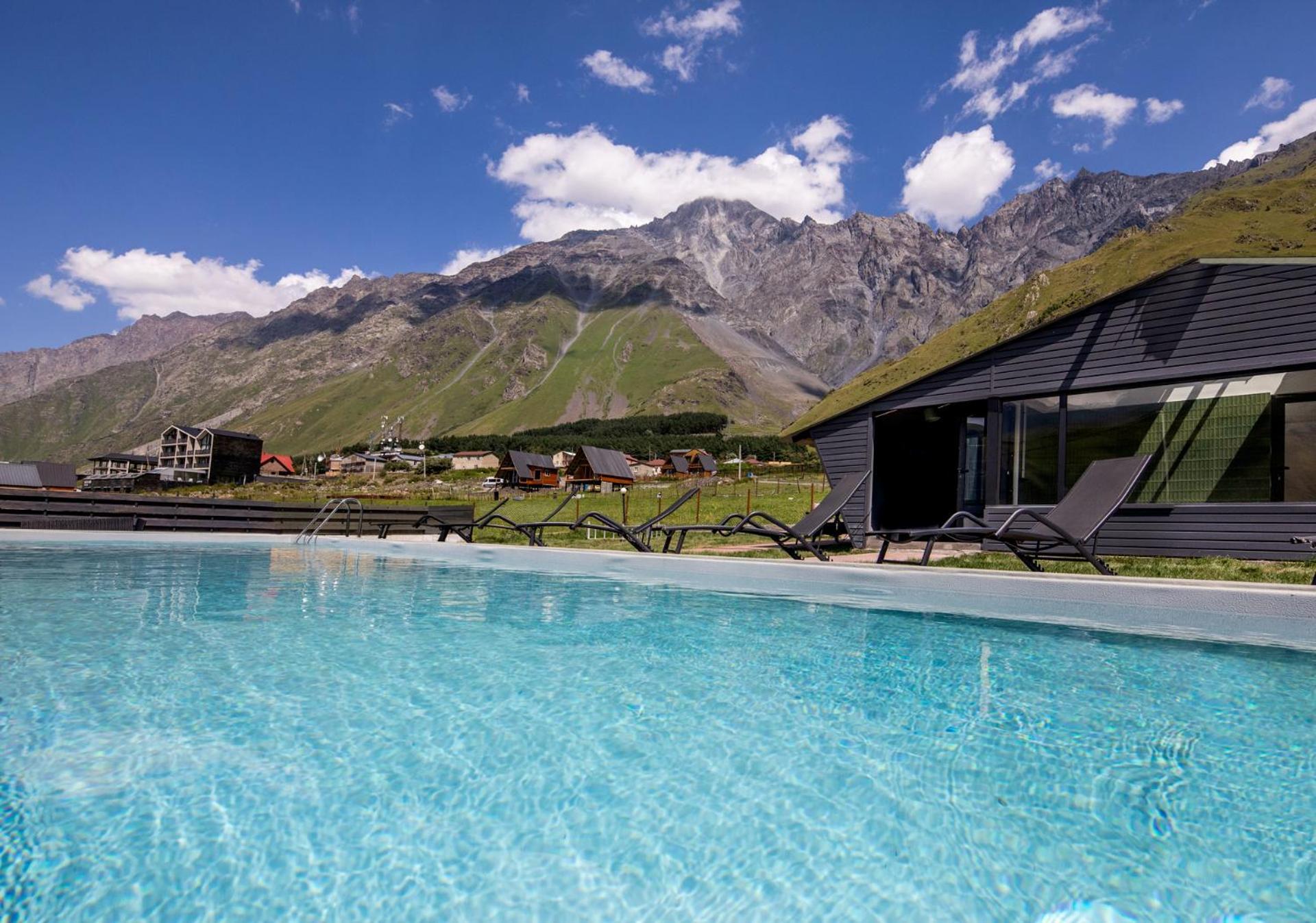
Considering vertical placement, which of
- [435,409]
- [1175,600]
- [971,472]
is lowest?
[1175,600]

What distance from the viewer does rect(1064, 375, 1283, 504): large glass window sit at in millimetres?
9531

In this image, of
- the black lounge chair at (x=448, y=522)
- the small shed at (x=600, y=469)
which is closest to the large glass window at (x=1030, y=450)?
the black lounge chair at (x=448, y=522)

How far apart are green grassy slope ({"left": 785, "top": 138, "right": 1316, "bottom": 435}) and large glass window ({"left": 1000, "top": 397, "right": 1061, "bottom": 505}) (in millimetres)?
79129

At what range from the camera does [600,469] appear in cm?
6088

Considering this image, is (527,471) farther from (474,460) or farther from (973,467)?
(973,467)

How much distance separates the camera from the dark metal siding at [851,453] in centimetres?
1404

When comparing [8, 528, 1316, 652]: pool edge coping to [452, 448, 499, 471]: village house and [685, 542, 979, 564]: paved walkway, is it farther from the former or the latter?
[452, 448, 499, 471]: village house

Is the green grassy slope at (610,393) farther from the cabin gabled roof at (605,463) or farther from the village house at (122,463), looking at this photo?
the cabin gabled roof at (605,463)

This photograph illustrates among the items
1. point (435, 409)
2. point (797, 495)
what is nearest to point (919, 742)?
point (797, 495)

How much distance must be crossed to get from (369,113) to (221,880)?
102m

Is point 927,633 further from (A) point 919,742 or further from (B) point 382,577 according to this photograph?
(B) point 382,577

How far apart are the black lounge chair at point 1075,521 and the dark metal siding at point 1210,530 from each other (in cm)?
114

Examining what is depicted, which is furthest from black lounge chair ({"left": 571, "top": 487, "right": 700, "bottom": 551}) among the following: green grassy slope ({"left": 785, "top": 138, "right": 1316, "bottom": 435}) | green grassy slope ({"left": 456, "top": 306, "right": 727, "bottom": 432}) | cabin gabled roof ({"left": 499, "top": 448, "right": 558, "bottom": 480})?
green grassy slope ({"left": 456, "top": 306, "right": 727, "bottom": 432})

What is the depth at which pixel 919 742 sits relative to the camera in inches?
114
